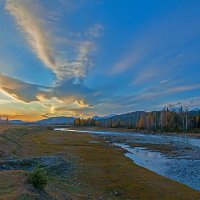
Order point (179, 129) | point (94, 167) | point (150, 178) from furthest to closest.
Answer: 1. point (179, 129)
2. point (94, 167)
3. point (150, 178)

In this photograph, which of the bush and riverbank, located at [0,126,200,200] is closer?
riverbank, located at [0,126,200,200]

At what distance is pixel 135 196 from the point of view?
2367cm

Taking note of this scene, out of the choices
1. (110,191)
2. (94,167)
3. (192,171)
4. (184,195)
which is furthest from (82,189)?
(192,171)

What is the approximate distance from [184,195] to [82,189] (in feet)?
28.4

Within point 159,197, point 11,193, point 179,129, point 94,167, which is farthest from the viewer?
point 179,129

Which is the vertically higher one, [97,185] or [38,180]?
[38,180]

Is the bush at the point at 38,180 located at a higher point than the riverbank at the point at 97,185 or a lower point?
higher

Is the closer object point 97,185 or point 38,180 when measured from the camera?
point 38,180

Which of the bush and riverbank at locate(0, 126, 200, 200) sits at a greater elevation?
the bush

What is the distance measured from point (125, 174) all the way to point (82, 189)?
886 centimetres

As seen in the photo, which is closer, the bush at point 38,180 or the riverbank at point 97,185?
the riverbank at point 97,185

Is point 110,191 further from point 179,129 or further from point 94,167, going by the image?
point 179,129

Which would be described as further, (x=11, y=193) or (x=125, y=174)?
(x=125, y=174)

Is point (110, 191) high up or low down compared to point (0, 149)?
down
